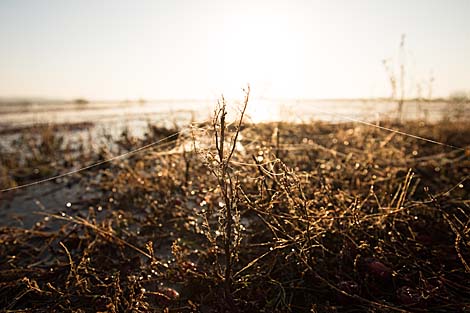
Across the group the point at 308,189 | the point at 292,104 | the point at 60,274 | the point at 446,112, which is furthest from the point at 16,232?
the point at 446,112

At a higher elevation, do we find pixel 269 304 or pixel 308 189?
pixel 308 189

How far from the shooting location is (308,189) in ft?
9.84

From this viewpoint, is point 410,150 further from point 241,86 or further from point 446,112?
point 241,86

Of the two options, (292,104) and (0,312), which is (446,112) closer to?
(292,104)

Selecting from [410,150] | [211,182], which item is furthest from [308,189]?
[410,150]

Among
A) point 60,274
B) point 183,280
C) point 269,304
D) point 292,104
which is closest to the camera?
point 269,304

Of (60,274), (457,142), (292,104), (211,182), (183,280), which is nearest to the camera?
(183,280)

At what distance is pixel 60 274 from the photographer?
2.29 metres

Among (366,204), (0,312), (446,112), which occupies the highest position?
(446,112)

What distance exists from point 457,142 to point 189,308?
6.12 m

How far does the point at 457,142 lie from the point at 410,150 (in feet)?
5.24

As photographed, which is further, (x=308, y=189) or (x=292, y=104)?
(x=292, y=104)

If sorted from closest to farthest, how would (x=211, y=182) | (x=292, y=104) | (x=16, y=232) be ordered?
(x=16, y=232), (x=211, y=182), (x=292, y=104)

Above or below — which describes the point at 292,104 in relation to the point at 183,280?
above
